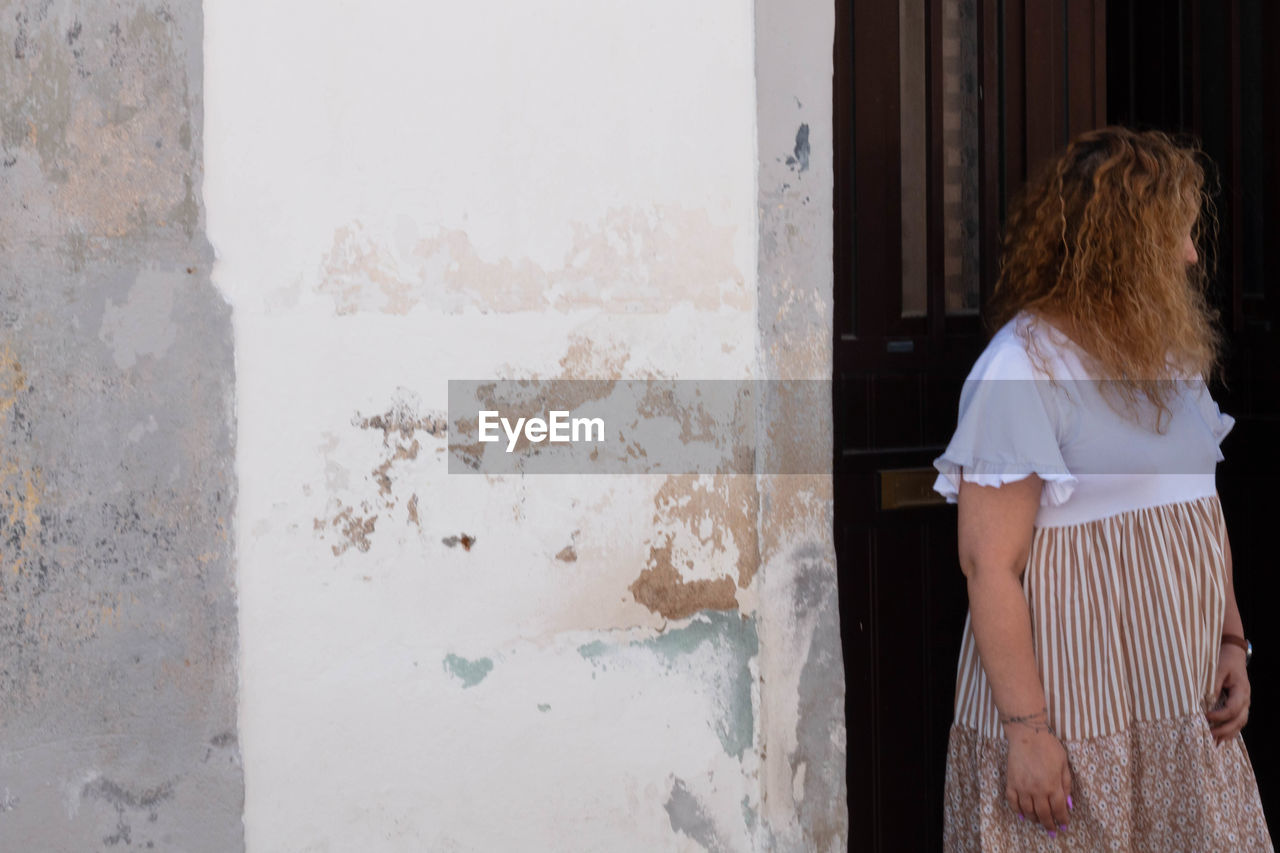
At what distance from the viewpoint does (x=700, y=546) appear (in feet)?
6.93

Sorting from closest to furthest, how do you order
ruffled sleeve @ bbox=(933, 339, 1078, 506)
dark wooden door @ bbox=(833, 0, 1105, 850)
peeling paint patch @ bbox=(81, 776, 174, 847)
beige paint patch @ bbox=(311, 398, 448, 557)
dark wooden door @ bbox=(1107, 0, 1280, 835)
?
ruffled sleeve @ bbox=(933, 339, 1078, 506)
peeling paint patch @ bbox=(81, 776, 174, 847)
beige paint patch @ bbox=(311, 398, 448, 557)
dark wooden door @ bbox=(833, 0, 1105, 850)
dark wooden door @ bbox=(1107, 0, 1280, 835)

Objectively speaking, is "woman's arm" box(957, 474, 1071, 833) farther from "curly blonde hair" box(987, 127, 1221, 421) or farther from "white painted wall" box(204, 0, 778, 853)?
"white painted wall" box(204, 0, 778, 853)

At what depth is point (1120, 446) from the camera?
1736 millimetres

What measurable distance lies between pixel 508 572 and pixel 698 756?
50cm

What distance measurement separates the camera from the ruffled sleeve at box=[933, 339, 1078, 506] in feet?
5.52

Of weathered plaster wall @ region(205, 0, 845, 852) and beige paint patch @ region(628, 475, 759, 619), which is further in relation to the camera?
beige paint patch @ region(628, 475, 759, 619)

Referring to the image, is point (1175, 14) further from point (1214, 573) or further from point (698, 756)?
point (698, 756)

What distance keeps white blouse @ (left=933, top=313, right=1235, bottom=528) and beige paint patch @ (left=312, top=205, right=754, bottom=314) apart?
537mm

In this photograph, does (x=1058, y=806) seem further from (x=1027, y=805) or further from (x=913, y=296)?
(x=913, y=296)

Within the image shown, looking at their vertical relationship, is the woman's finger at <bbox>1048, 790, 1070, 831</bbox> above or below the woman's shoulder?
below

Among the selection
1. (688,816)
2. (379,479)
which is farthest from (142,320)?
(688,816)

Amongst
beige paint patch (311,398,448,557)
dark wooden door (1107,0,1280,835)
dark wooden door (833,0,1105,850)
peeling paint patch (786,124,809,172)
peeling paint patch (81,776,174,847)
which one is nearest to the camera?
peeling paint patch (81,776,174,847)

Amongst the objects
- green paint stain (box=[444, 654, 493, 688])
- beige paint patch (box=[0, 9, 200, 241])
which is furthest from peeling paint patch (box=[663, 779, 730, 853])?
beige paint patch (box=[0, 9, 200, 241])

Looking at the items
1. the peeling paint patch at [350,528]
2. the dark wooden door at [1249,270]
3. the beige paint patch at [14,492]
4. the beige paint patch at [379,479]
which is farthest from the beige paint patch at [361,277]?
the dark wooden door at [1249,270]
